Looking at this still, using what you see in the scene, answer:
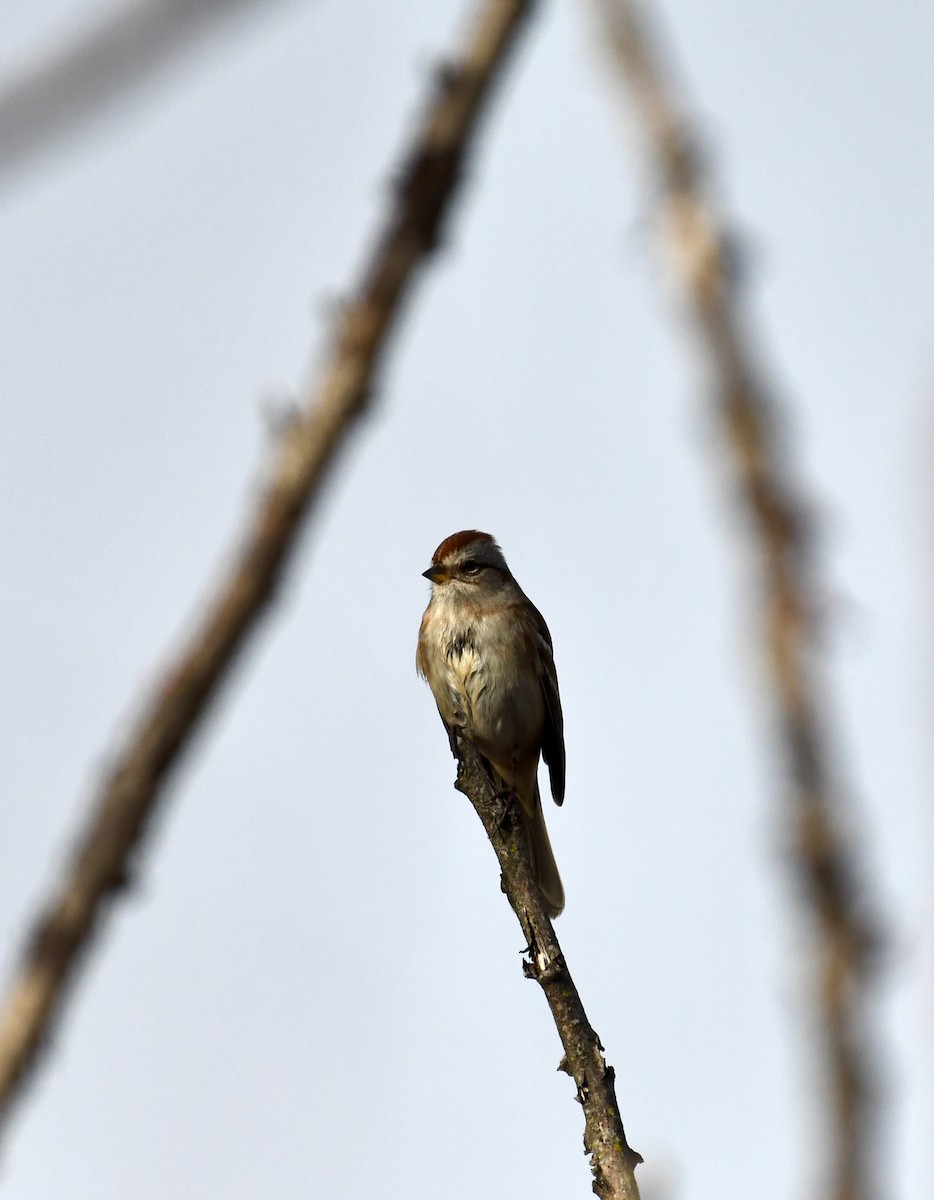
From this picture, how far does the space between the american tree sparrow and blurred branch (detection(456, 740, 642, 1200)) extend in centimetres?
405

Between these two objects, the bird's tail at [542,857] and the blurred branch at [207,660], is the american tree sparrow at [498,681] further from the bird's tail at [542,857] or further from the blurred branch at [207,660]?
the blurred branch at [207,660]

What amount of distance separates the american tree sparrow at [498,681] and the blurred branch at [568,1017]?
4055 millimetres

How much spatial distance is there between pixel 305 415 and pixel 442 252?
20 centimetres

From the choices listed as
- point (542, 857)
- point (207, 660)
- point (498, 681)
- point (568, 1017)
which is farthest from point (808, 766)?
point (498, 681)

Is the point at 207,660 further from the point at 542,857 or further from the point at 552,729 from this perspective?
the point at 552,729

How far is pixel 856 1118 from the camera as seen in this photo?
0.76 m

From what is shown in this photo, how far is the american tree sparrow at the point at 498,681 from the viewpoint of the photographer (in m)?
10.1

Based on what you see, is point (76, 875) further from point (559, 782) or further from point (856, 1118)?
point (559, 782)

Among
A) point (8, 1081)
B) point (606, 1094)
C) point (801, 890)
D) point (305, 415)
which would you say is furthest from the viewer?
point (606, 1094)

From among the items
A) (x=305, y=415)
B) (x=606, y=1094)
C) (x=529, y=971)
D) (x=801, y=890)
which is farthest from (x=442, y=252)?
(x=529, y=971)

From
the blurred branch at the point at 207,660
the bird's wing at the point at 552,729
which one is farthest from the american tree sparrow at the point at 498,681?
the blurred branch at the point at 207,660

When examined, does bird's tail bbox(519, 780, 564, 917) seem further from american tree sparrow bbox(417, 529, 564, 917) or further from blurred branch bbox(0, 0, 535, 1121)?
blurred branch bbox(0, 0, 535, 1121)

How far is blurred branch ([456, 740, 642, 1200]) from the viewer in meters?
3.85

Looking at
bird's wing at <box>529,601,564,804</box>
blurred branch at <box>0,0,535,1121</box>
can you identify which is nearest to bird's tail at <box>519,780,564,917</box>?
bird's wing at <box>529,601,564,804</box>
